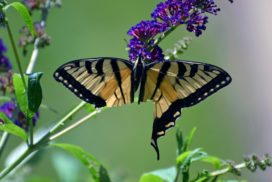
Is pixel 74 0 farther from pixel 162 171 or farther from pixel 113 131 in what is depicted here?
pixel 162 171

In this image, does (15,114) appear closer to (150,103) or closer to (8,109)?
(8,109)

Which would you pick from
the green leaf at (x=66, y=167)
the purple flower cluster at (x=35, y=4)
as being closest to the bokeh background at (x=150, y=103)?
the green leaf at (x=66, y=167)

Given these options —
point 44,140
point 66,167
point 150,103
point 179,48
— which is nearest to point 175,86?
point 179,48

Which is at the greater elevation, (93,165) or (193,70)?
(193,70)

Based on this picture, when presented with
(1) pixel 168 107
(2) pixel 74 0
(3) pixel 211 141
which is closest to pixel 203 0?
(1) pixel 168 107

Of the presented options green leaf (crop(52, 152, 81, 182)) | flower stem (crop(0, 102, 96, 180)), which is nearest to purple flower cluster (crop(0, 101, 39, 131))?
flower stem (crop(0, 102, 96, 180))
